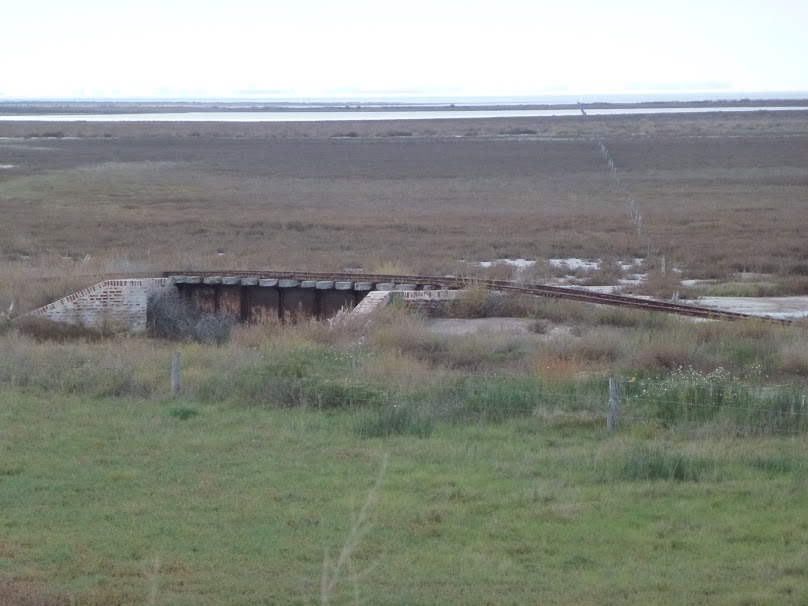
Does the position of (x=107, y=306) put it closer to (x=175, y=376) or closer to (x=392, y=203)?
(x=175, y=376)

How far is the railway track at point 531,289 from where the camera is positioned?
1789 centimetres

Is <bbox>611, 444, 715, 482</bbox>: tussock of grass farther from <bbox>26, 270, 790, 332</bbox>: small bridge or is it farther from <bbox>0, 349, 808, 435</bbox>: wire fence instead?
<bbox>26, 270, 790, 332</bbox>: small bridge

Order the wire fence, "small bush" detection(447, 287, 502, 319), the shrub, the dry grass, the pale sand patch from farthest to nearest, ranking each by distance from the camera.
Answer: the dry grass → the pale sand patch → the shrub → "small bush" detection(447, 287, 502, 319) → the wire fence

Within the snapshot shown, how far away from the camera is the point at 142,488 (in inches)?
324

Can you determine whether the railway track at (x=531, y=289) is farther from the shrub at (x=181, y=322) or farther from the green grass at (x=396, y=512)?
the green grass at (x=396, y=512)

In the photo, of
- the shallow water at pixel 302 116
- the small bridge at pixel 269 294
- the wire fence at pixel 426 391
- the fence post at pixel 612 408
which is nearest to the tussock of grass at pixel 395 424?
the wire fence at pixel 426 391

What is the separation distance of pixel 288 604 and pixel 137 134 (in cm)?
9146

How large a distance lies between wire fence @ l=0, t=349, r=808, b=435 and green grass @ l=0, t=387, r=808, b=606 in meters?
0.29

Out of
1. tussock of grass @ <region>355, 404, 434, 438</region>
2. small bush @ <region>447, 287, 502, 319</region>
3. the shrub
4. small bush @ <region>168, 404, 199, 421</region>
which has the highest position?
tussock of grass @ <region>355, 404, 434, 438</region>

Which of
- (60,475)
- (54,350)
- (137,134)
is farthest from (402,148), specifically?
(60,475)

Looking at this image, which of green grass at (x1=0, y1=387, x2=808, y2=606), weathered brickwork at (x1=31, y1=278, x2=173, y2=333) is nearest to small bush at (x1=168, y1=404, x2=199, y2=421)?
green grass at (x1=0, y1=387, x2=808, y2=606)

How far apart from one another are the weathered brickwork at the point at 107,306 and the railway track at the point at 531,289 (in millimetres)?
2065

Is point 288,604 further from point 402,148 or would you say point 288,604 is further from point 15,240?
point 402,148

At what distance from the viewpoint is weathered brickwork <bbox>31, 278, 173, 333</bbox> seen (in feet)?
63.7
